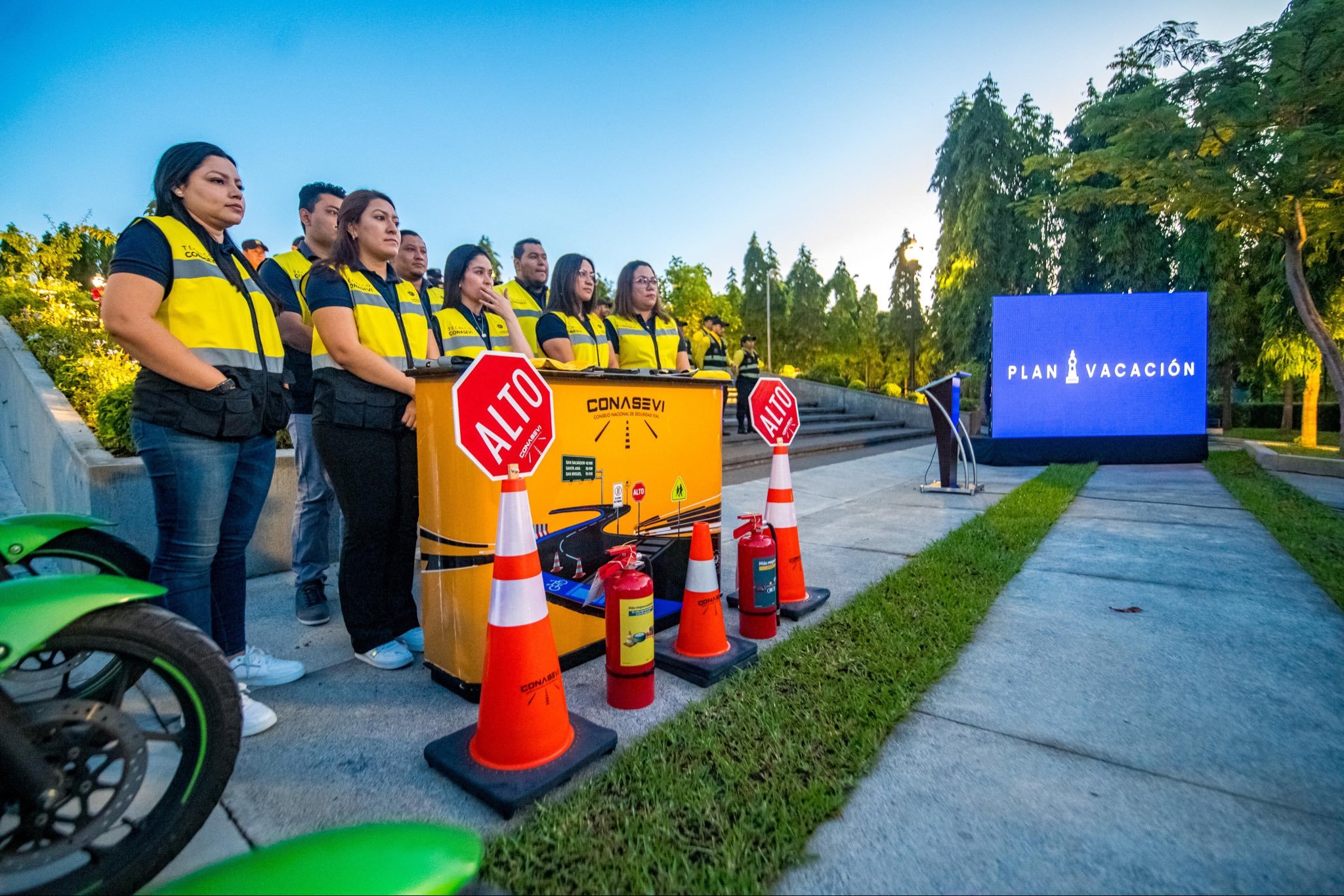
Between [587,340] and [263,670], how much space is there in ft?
7.76

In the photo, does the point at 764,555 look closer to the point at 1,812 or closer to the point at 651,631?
the point at 651,631

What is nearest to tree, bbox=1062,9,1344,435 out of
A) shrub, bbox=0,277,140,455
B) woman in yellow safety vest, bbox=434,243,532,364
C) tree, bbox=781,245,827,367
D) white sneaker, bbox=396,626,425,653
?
woman in yellow safety vest, bbox=434,243,532,364

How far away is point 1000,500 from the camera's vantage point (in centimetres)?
699

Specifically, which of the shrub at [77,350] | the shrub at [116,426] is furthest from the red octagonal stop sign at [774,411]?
the shrub at [116,426]

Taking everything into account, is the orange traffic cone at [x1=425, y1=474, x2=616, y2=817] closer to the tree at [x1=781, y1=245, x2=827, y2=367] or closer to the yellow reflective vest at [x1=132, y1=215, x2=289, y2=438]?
the yellow reflective vest at [x1=132, y1=215, x2=289, y2=438]

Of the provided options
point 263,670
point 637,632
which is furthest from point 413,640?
point 637,632

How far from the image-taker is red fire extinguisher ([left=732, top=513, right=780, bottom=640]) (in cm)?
304

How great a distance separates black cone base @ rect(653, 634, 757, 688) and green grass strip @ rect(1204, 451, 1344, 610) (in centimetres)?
323

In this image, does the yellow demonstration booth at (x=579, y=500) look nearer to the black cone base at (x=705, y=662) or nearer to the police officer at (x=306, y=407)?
the black cone base at (x=705, y=662)

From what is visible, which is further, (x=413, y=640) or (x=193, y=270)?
(x=413, y=640)

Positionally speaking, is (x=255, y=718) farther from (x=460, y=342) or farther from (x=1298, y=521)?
(x=1298, y=521)

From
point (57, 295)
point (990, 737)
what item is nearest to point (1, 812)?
point (990, 737)

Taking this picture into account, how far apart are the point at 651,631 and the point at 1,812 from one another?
68.6 inches

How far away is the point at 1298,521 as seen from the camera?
17.8ft
